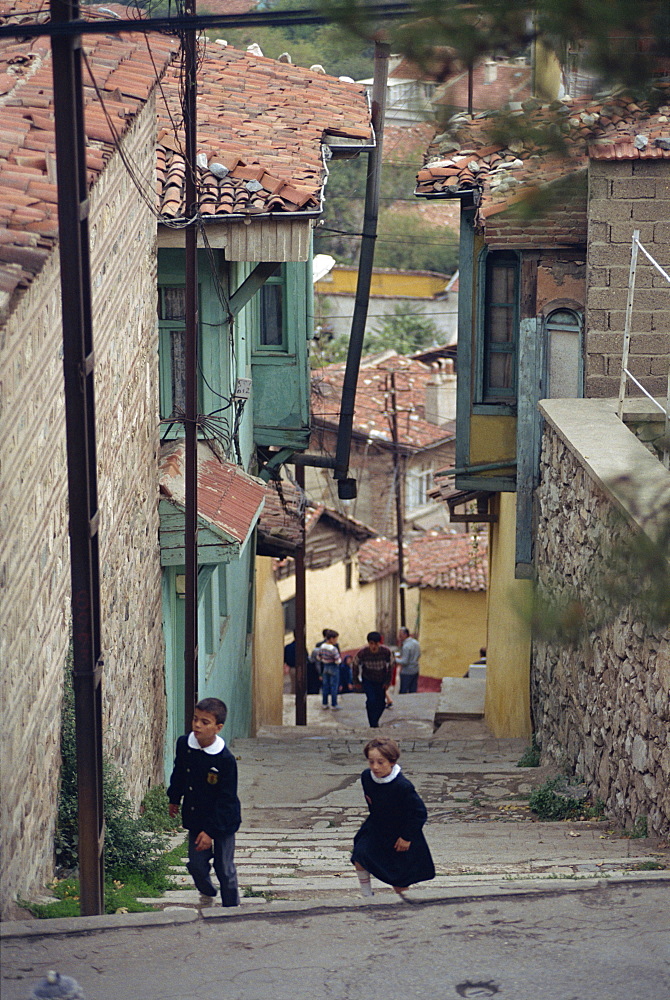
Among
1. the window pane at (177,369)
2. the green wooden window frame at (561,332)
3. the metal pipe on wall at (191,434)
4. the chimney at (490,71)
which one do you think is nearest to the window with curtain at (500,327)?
the green wooden window frame at (561,332)

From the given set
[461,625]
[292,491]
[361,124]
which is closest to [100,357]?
[361,124]

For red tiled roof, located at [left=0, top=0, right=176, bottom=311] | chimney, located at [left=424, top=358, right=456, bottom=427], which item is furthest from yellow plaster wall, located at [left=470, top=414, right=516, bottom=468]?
chimney, located at [left=424, top=358, right=456, bottom=427]

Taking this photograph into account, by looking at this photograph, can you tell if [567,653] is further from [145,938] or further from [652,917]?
[145,938]

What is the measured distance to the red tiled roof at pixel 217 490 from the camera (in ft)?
34.8

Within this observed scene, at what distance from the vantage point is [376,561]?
1394 inches

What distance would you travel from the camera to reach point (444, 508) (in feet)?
138

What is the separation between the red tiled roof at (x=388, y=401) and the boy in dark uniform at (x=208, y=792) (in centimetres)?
2754

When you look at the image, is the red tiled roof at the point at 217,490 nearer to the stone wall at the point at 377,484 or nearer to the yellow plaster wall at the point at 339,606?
the yellow plaster wall at the point at 339,606

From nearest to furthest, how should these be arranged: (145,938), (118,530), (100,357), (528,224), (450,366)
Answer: (145,938) → (100,357) → (118,530) → (528,224) → (450,366)

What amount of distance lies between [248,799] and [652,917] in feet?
18.2

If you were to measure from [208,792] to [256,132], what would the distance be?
938cm

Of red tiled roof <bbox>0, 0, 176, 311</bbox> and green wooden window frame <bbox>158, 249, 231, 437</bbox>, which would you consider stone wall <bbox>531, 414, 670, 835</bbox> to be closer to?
red tiled roof <bbox>0, 0, 176, 311</bbox>

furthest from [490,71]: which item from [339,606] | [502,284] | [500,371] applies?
[339,606]

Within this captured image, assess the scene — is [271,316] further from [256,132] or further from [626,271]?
[626,271]
